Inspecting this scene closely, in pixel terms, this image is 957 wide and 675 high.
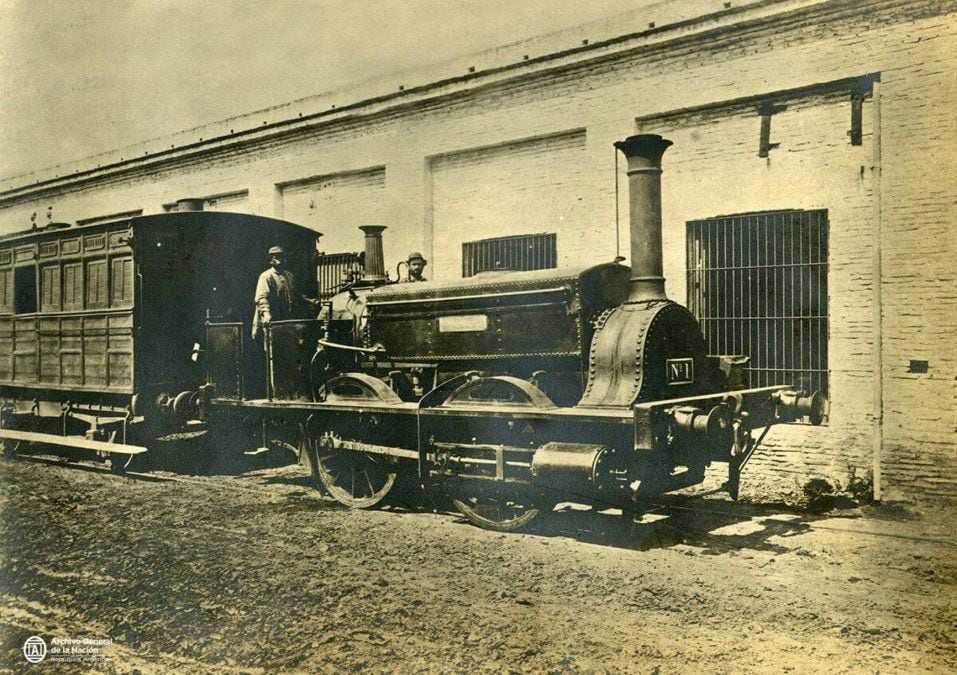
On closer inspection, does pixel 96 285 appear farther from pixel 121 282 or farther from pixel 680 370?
pixel 680 370

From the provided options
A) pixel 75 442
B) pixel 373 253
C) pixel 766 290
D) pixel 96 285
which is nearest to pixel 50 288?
pixel 96 285

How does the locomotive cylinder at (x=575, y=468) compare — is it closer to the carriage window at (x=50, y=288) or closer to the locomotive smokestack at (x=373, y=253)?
the locomotive smokestack at (x=373, y=253)

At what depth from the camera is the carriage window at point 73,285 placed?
10000mm

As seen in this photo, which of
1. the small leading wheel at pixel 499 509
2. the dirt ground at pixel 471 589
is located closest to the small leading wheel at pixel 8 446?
the dirt ground at pixel 471 589

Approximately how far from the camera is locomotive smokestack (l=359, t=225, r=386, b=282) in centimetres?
855

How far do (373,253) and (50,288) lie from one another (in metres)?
5.01

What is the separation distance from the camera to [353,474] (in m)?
7.60

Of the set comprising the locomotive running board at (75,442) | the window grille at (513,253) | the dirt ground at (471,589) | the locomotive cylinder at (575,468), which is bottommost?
the dirt ground at (471,589)

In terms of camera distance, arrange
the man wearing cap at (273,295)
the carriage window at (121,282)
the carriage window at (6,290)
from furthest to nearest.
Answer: the carriage window at (6,290) → the carriage window at (121,282) → the man wearing cap at (273,295)

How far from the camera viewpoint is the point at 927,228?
24.5ft

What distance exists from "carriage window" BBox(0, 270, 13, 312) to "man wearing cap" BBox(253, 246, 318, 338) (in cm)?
500

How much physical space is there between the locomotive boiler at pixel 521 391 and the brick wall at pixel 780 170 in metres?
1.57

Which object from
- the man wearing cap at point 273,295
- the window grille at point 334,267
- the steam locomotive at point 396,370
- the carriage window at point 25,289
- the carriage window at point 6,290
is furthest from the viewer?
the window grille at point 334,267

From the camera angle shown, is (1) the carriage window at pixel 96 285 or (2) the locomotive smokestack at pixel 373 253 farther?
(1) the carriage window at pixel 96 285
